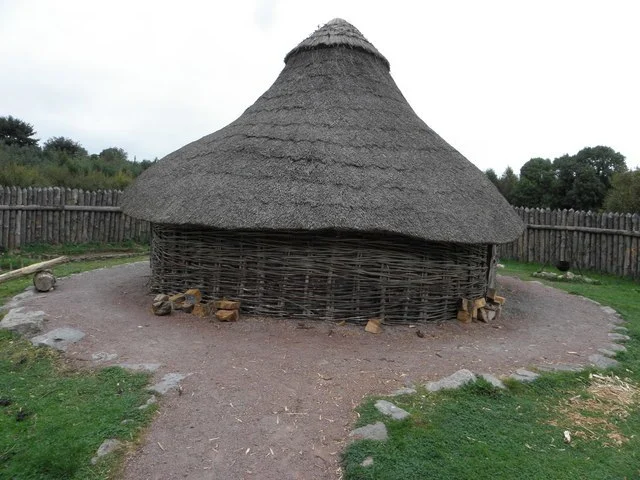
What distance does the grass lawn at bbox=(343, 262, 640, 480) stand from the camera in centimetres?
331

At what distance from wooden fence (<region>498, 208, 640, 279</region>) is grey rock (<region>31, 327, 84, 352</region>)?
12264 mm

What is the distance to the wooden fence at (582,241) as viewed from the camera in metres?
12.3

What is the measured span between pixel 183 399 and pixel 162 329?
84.0 inches

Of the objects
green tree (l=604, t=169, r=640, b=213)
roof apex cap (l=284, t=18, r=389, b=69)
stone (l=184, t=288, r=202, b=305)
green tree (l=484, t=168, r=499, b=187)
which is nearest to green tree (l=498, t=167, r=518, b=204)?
green tree (l=484, t=168, r=499, b=187)

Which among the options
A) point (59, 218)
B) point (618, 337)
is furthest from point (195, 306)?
point (59, 218)

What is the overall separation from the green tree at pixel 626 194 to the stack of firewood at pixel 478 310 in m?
18.3

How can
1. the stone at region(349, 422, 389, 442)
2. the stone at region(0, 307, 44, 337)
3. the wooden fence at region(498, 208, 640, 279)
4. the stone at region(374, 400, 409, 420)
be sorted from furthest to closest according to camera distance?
the wooden fence at region(498, 208, 640, 279)
the stone at region(0, 307, 44, 337)
the stone at region(374, 400, 409, 420)
the stone at region(349, 422, 389, 442)

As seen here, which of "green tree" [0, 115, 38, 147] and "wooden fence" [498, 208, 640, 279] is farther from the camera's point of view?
"green tree" [0, 115, 38, 147]

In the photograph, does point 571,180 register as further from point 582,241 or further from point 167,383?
point 167,383

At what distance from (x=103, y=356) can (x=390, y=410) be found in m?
3.14

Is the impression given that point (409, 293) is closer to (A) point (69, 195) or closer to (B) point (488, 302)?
(B) point (488, 302)

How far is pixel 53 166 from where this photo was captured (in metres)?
19.6

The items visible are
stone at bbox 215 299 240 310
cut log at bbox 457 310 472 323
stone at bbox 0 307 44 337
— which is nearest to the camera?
stone at bbox 0 307 44 337

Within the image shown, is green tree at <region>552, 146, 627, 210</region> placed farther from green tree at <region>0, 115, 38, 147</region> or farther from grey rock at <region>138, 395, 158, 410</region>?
green tree at <region>0, 115, 38, 147</region>
